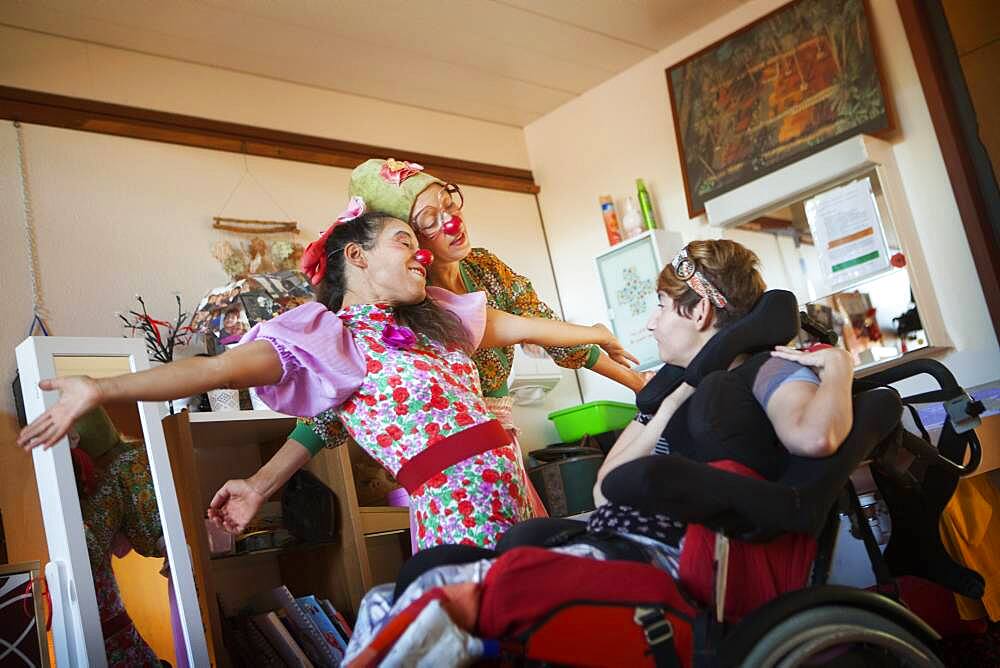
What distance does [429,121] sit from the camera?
4.58 metres

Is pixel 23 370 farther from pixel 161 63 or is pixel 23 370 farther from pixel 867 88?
pixel 867 88

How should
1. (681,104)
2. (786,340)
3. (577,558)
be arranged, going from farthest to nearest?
1. (681,104)
2. (786,340)
3. (577,558)

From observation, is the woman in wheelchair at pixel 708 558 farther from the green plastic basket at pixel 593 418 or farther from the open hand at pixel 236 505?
the green plastic basket at pixel 593 418

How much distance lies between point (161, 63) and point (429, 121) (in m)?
1.32

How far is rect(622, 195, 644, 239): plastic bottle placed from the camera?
4.36m

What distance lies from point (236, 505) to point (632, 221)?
2.90m

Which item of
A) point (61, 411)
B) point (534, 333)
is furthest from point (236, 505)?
point (534, 333)

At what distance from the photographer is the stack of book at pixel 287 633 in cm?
273

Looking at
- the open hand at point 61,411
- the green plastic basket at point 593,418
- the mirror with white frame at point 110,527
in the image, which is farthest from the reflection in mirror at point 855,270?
the open hand at point 61,411

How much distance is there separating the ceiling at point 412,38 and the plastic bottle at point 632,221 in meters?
0.68

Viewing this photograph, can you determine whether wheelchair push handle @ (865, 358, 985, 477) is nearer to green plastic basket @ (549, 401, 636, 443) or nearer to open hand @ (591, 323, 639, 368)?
open hand @ (591, 323, 639, 368)

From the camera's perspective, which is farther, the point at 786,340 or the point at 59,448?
the point at 59,448

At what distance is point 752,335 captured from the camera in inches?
65.1

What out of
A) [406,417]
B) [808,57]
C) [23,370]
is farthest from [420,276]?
[808,57]
